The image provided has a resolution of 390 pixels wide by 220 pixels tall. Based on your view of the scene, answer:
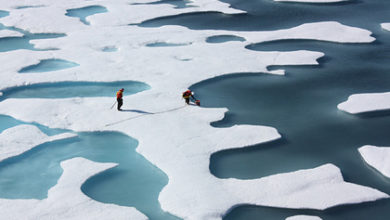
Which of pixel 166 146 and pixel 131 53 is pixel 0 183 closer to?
pixel 166 146

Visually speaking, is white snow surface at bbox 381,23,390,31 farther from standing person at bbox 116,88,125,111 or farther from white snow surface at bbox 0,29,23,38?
white snow surface at bbox 0,29,23,38

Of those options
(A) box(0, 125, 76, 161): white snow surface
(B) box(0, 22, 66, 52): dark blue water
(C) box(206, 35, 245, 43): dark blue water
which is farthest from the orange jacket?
(B) box(0, 22, 66, 52): dark blue water

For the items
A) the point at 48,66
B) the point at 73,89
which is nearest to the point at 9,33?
the point at 48,66

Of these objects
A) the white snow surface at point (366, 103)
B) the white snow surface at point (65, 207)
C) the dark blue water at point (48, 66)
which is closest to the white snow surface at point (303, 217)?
the white snow surface at point (65, 207)

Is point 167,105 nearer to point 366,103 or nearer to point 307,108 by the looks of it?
point 307,108

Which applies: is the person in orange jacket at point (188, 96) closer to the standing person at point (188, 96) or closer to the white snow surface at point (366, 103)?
the standing person at point (188, 96)

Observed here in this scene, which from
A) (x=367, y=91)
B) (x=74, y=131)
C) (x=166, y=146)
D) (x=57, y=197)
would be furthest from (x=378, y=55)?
(x=57, y=197)
